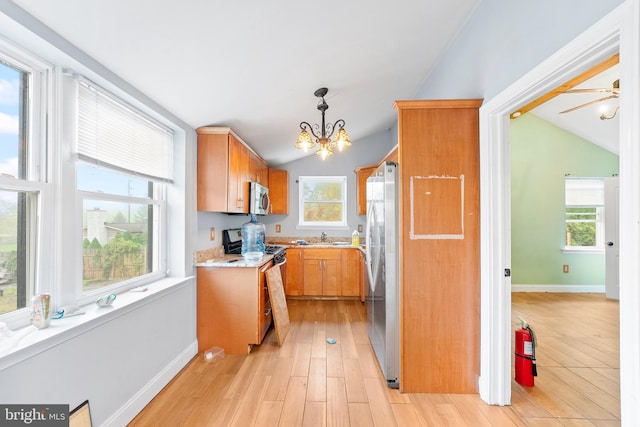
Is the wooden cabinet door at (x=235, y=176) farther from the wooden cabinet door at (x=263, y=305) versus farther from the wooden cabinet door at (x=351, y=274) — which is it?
the wooden cabinet door at (x=351, y=274)

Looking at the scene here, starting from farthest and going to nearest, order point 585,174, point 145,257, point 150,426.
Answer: point 585,174 < point 145,257 < point 150,426

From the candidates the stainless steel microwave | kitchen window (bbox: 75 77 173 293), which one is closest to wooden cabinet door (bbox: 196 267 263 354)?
kitchen window (bbox: 75 77 173 293)

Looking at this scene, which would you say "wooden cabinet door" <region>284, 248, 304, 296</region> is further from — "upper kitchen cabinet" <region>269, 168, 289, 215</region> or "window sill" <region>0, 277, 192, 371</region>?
"window sill" <region>0, 277, 192, 371</region>

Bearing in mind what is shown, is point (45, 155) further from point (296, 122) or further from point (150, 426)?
point (296, 122)

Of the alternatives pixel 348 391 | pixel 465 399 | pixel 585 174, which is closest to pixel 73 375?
pixel 348 391

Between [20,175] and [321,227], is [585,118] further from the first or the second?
[20,175]

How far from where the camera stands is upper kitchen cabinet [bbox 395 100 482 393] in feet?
6.62

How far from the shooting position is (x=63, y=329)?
52.9 inches

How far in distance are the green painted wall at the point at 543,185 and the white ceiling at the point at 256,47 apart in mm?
2990

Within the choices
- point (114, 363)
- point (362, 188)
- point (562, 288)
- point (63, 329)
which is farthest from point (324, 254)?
point (562, 288)

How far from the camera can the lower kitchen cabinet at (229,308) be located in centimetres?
263

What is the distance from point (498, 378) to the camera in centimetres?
188

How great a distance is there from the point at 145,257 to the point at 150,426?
1226 millimetres

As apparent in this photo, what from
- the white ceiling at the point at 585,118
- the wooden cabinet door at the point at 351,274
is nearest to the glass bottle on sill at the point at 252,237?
the wooden cabinet door at the point at 351,274
